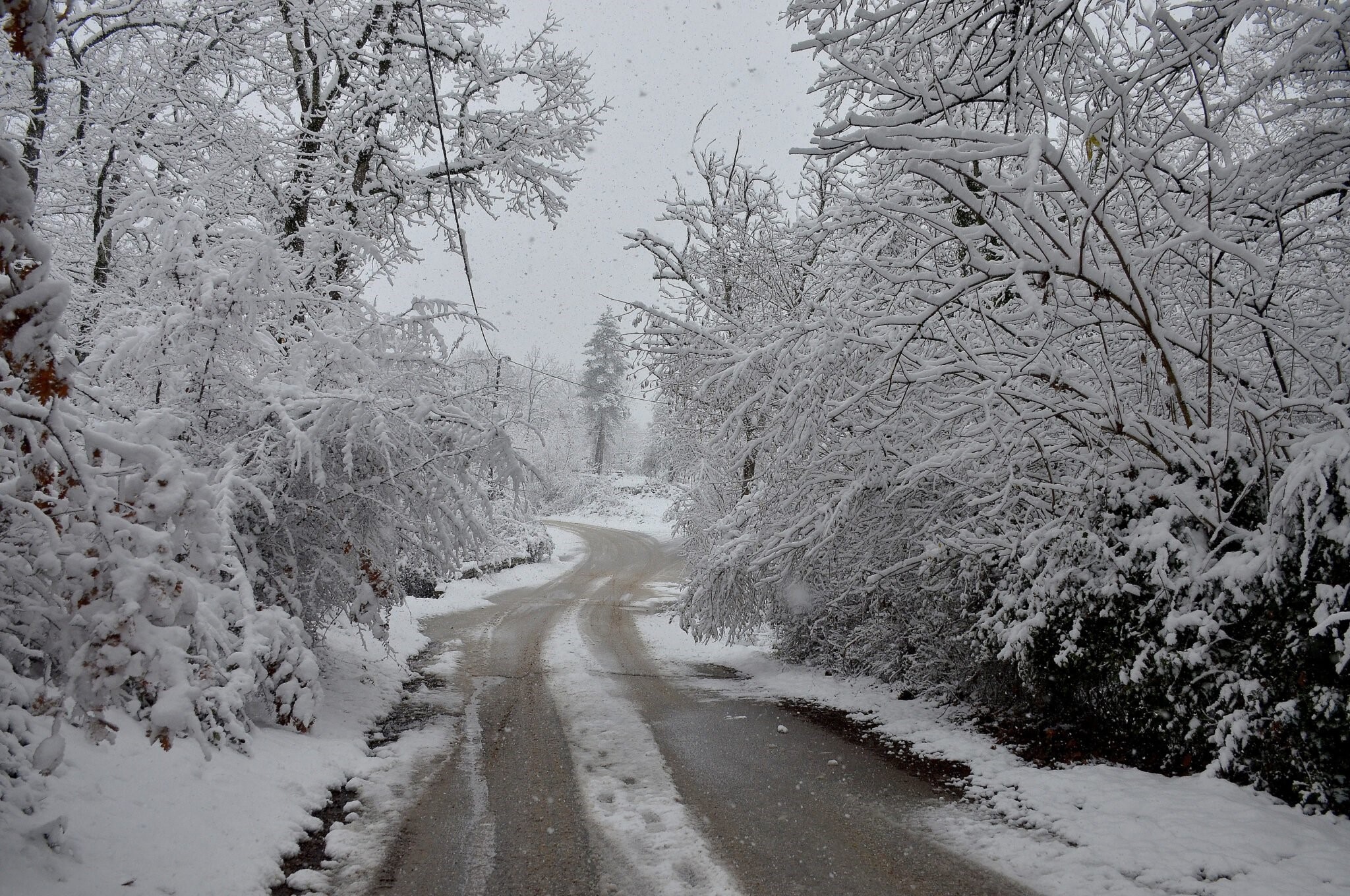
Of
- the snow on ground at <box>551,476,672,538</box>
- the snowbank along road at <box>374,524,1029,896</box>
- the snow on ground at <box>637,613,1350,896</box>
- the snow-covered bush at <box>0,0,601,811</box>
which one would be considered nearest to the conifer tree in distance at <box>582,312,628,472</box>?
the snow on ground at <box>551,476,672,538</box>

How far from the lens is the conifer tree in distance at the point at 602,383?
171 ft

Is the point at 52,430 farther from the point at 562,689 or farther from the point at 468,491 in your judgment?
the point at 562,689

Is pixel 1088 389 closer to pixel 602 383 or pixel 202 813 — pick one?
pixel 202 813

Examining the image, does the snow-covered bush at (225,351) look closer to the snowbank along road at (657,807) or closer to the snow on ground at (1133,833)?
the snowbank along road at (657,807)

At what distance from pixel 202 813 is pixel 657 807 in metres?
2.82

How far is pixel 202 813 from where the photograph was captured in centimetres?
405

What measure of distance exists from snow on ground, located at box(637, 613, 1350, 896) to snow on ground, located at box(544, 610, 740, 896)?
1.68 metres

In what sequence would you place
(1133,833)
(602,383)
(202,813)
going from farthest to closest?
(602,383) → (1133,833) → (202,813)

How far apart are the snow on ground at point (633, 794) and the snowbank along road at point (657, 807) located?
0.02 m

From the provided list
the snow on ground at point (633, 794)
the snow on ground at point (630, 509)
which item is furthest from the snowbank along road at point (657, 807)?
the snow on ground at point (630, 509)

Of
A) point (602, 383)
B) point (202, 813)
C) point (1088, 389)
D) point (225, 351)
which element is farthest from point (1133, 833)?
point (602, 383)

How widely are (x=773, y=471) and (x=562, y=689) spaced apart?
3.91m

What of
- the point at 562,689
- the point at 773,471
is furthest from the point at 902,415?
the point at 562,689

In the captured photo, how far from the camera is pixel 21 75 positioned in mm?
8891
